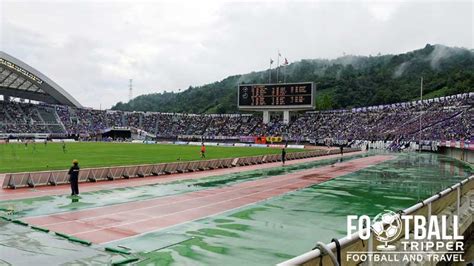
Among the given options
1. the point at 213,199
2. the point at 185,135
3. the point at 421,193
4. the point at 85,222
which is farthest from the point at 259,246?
the point at 185,135

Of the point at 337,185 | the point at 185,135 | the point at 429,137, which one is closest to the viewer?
the point at 337,185

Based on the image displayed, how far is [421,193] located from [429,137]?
157 ft

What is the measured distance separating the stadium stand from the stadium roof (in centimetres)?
227

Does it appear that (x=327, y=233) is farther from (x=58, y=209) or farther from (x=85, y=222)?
(x=58, y=209)

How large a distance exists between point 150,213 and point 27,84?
83.0 m

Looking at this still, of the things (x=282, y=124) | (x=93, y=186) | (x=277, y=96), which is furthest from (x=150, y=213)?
(x=282, y=124)

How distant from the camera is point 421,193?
21078 millimetres

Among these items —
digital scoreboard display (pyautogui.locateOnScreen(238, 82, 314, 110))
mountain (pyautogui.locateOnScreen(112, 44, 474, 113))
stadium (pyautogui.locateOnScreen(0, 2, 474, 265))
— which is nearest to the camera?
stadium (pyautogui.locateOnScreen(0, 2, 474, 265))

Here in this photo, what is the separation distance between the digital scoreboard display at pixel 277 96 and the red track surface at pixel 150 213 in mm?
59667

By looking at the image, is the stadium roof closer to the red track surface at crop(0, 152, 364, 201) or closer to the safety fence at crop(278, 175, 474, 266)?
the red track surface at crop(0, 152, 364, 201)

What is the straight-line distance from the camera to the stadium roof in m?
73.9

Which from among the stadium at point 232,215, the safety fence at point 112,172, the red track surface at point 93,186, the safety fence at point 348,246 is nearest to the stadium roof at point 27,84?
the stadium at point 232,215

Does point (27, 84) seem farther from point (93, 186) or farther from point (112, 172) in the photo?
point (93, 186)

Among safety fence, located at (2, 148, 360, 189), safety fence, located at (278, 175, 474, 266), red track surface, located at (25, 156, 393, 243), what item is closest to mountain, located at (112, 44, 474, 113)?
safety fence, located at (2, 148, 360, 189)
